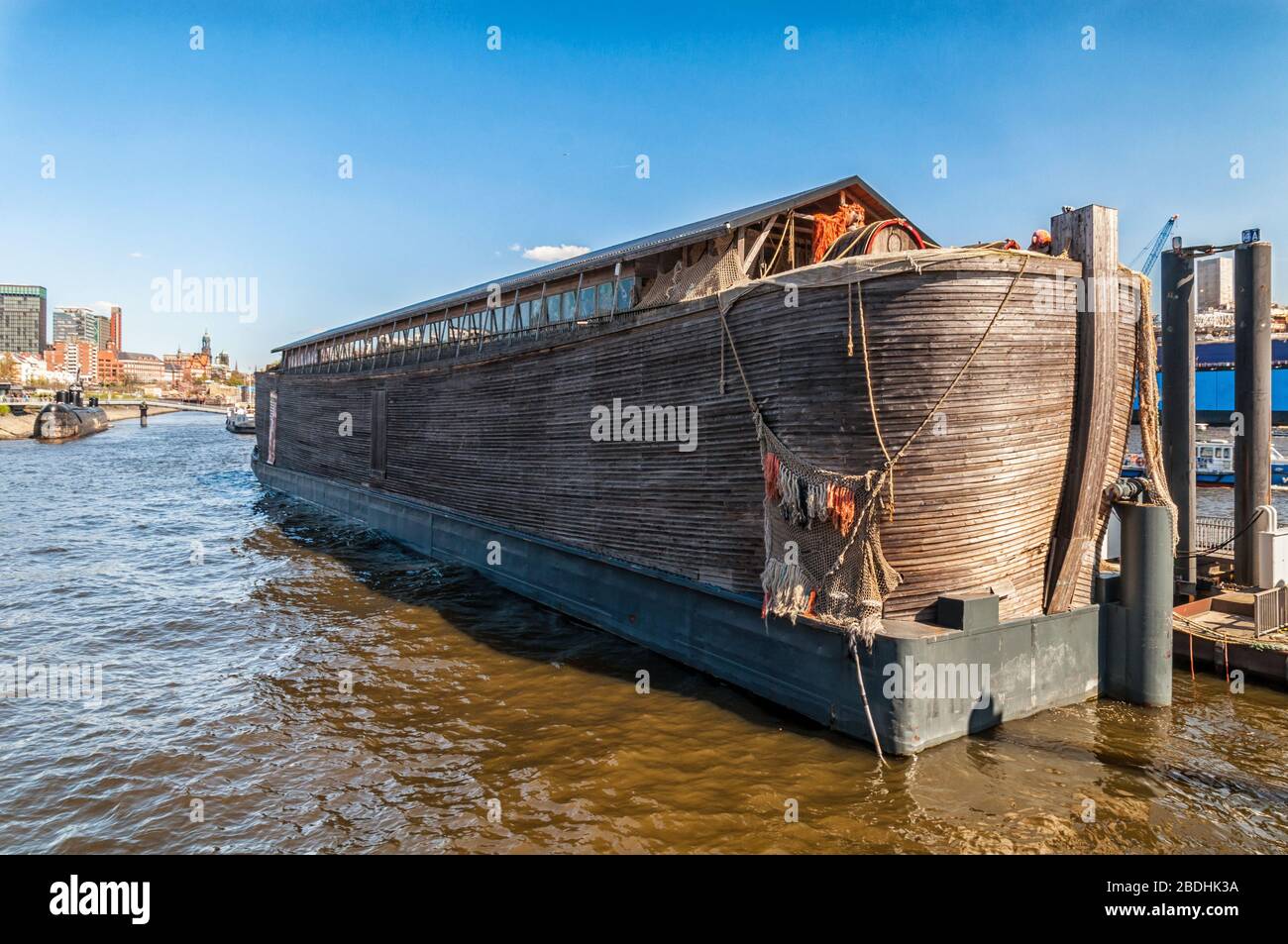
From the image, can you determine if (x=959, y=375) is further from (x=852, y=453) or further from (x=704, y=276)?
(x=704, y=276)

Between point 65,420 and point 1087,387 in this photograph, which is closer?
point 1087,387

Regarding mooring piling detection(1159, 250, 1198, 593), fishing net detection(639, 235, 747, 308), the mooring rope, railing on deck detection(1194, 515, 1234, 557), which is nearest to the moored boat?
fishing net detection(639, 235, 747, 308)

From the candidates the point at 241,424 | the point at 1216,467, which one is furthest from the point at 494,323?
the point at 241,424

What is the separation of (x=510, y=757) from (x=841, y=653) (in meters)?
4.63

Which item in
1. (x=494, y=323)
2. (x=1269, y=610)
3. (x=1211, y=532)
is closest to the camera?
(x=1269, y=610)

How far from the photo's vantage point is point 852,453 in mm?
9609

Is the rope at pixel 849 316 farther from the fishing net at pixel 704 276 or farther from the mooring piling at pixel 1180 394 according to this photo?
the mooring piling at pixel 1180 394

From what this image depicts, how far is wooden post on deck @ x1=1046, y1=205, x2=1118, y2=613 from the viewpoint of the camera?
10.1 metres

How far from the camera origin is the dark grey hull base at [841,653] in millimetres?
9094

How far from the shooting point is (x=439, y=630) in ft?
49.3

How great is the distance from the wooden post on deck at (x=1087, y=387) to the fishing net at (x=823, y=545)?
320 centimetres

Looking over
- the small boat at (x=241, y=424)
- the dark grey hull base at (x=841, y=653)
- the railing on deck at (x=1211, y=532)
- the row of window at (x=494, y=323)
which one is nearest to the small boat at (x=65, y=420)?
the small boat at (x=241, y=424)

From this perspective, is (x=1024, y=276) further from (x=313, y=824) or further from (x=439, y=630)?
(x=439, y=630)

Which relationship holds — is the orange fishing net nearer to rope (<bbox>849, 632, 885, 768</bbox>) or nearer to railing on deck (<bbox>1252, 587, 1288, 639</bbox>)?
rope (<bbox>849, 632, 885, 768</bbox>)
